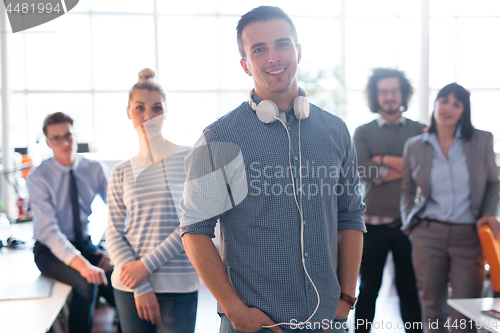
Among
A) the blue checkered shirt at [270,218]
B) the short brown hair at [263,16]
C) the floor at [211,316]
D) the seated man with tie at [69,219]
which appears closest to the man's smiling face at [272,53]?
the short brown hair at [263,16]

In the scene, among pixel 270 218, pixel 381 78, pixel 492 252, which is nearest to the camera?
pixel 270 218

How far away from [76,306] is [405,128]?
2445 millimetres

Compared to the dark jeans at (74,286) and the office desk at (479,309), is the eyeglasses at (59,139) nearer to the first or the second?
the dark jeans at (74,286)

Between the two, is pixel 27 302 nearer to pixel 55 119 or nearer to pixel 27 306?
Result: pixel 27 306

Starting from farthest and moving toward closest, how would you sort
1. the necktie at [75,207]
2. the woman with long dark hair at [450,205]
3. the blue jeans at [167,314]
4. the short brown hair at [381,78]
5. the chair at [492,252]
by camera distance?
the short brown hair at [381,78]
the necktie at [75,207]
the woman with long dark hair at [450,205]
the chair at [492,252]
the blue jeans at [167,314]

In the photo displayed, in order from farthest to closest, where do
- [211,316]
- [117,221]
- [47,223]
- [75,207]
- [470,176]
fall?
[211,316] < [75,207] < [47,223] < [470,176] < [117,221]

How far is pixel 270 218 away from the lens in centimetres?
123

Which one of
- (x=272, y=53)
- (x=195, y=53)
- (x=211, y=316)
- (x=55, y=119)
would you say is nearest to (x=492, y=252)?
(x=272, y=53)

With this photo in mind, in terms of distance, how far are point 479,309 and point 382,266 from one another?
81 centimetres

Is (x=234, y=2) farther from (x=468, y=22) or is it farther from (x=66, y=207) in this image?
(x=66, y=207)

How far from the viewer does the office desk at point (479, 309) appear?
1548 mm

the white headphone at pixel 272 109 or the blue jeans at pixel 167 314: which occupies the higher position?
the white headphone at pixel 272 109

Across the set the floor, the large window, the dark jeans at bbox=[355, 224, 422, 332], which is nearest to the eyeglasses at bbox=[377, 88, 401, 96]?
the dark jeans at bbox=[355, 224, 422, 332]

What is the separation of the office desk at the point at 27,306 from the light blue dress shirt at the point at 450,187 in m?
2.15
